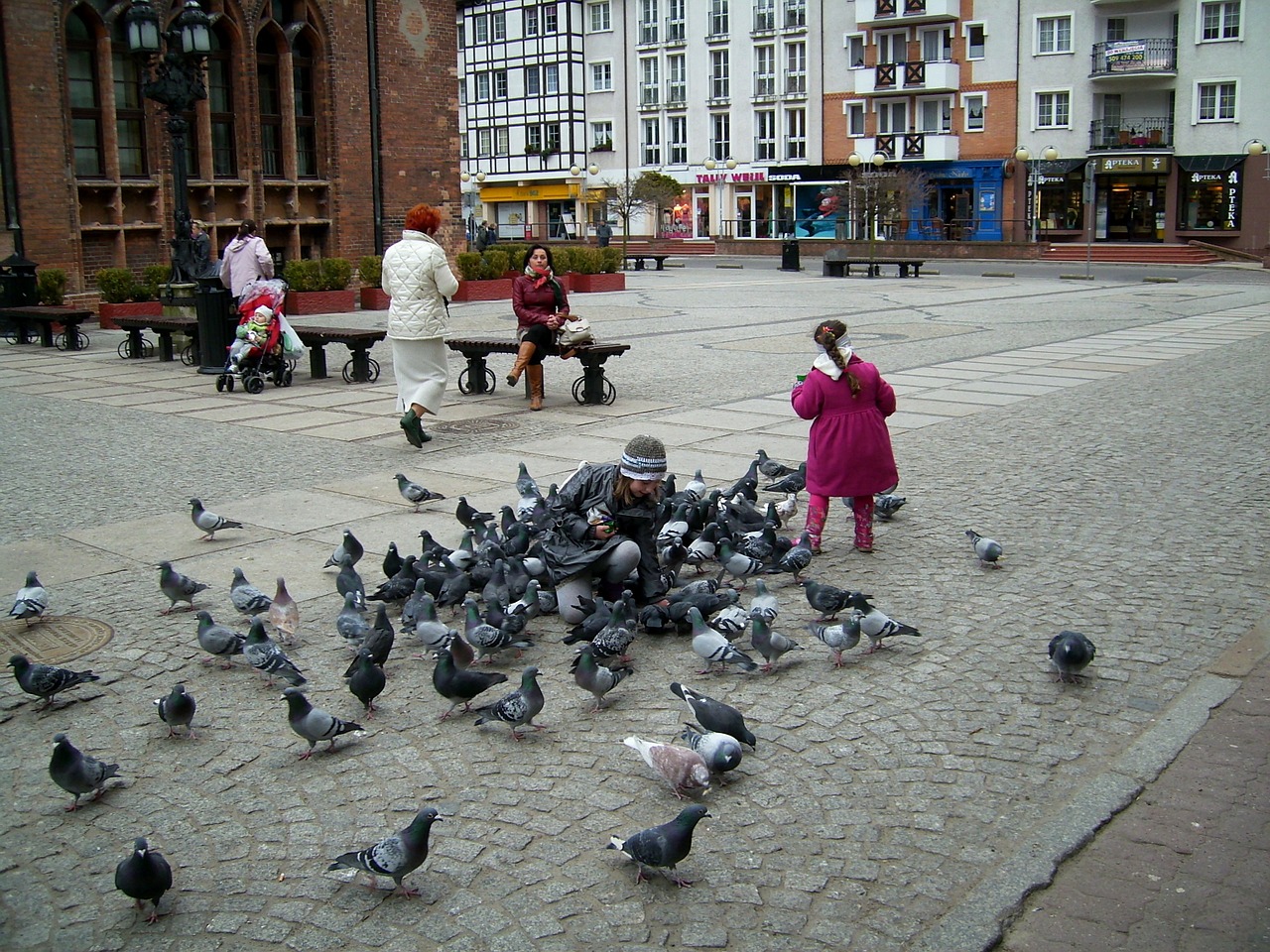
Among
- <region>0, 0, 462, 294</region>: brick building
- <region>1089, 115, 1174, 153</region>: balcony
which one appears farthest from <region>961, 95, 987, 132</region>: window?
<region>0, 0, 462, 294</region>: brick building

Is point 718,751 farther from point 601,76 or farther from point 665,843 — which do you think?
point 601,76

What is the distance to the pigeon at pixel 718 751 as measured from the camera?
459 centimetres

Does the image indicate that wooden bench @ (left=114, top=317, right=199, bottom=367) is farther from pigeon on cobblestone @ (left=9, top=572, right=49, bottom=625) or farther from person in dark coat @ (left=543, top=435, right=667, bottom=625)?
person in dark coat @ (left=543, top=435, right=667, bottom=625)

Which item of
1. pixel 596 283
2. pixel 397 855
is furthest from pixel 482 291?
pixel 397 855

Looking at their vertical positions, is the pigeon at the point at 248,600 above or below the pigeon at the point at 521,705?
above

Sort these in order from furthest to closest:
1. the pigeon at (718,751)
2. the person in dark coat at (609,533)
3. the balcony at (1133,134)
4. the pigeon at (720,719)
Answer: the balcony at (1133,134) < the person in dark coat at (609,533) < the pigeon at (720,719) < the pigeon at (718,751)

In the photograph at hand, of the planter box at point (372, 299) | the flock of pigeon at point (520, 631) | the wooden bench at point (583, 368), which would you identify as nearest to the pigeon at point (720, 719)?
the flock of pigeon at point (520, 631)

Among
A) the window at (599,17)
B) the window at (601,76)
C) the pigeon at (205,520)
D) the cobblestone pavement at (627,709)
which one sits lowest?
the cobblestone pavement at (627,709)

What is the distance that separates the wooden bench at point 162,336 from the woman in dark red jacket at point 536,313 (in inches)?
230

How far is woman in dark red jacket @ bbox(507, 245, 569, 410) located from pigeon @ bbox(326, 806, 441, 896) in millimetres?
9325

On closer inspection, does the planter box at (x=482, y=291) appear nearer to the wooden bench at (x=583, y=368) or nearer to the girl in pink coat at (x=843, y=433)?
the wooden bench at (x=583, y=368)

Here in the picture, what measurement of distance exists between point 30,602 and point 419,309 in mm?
5901

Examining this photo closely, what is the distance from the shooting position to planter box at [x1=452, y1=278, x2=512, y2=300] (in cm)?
2812

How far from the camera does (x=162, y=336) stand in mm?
18078
